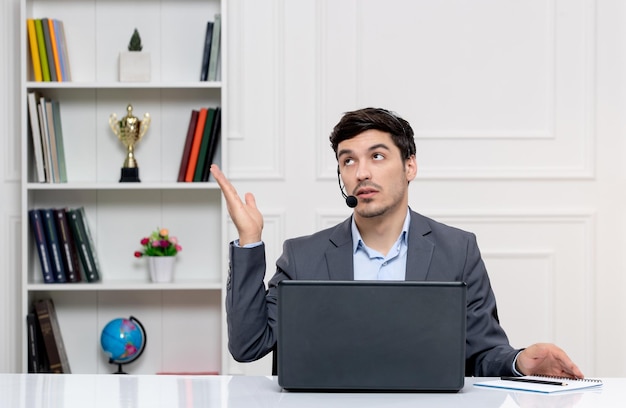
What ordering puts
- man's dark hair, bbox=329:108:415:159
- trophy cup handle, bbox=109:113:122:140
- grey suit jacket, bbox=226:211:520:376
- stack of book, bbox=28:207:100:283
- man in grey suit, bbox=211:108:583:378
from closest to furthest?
1. grey suit jacket, bbox=226:211:520:376
2. man in grey suit, bbox=211:108:583:378
3. man's dark hair, bbox=329:108:415:159
4. stack of book, bbox=28:207:100:283
5. trophy cup handle, bbox=109:113:122:140

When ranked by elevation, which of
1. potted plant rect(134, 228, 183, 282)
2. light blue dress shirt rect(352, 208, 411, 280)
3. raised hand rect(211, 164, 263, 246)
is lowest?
A: potted plant rect(134, 228, 183, 282)

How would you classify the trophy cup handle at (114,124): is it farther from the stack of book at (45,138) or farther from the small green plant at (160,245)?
the small green plant at (160,245)

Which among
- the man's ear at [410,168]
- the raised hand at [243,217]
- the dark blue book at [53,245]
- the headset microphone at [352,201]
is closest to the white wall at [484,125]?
the dark blue book at [53,245]

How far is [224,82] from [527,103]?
130cm

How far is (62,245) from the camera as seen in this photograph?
11.8 ft

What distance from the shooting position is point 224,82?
11.7 ft

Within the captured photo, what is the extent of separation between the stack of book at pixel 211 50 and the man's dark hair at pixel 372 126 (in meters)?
1.48

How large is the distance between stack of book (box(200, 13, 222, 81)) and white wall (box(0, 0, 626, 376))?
10cm

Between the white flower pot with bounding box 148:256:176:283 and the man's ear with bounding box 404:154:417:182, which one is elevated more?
the man's ear with bounding box 404:154:417:182

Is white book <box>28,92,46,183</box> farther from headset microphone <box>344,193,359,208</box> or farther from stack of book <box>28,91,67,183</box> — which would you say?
headset microphone <box>344,193,359,208</box>

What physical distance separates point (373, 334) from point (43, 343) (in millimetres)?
2412

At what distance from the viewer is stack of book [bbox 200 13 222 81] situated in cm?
361

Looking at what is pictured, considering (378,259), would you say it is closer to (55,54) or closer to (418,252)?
(418,252)

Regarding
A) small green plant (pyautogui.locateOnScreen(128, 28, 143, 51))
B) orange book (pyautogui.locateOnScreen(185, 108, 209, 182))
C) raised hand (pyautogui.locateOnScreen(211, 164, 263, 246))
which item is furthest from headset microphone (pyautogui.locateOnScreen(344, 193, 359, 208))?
small green plant (pyautogui.locateOnScreen(128, 28, 143, 51))
